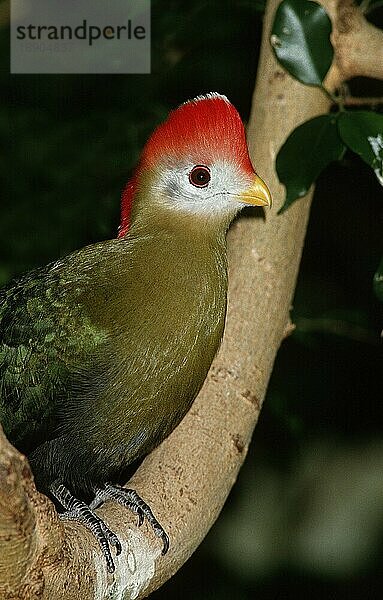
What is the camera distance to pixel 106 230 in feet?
9.11

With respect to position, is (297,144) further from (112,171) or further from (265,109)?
(112,171)

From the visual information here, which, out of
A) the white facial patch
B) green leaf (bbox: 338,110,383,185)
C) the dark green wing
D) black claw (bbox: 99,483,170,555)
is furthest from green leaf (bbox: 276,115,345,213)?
black claw (bbox: 99,483,170,555)

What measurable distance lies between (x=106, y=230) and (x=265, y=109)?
0.62 metres

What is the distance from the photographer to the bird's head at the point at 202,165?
2.01 m

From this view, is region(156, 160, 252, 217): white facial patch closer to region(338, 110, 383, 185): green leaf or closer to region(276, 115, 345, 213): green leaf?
region(276, 115, 345, 213): green leaf

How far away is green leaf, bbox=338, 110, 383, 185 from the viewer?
2.06m

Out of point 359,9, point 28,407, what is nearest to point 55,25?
point 359,9

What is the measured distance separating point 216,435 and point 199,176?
590 mm

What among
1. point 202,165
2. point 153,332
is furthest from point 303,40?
point 153,332

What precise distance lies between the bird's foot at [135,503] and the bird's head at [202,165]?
0.62 m

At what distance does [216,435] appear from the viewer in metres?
2.14

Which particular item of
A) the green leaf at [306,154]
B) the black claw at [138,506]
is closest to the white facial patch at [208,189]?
the green leaf at [306,154]

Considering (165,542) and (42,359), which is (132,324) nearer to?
(42,359)

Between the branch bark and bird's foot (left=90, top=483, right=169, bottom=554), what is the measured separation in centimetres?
2
